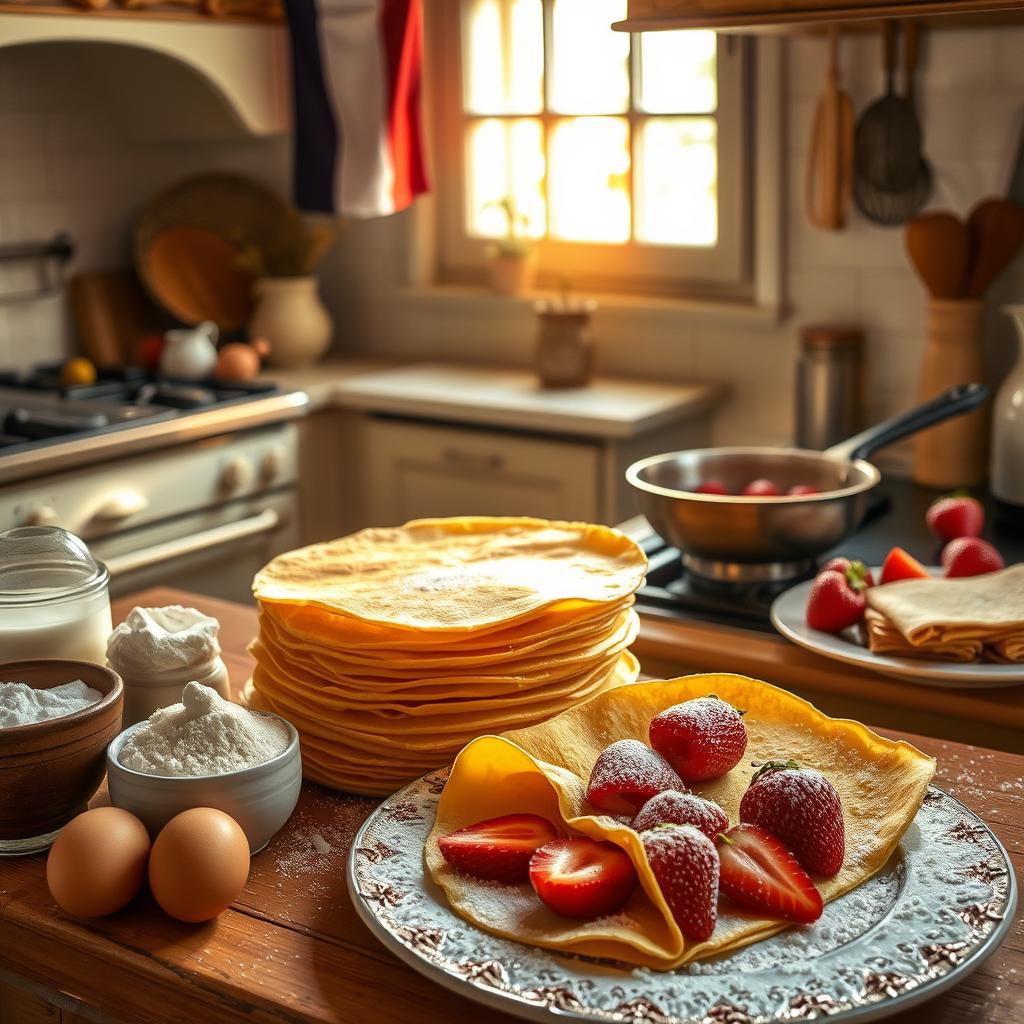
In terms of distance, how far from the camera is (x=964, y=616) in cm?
137

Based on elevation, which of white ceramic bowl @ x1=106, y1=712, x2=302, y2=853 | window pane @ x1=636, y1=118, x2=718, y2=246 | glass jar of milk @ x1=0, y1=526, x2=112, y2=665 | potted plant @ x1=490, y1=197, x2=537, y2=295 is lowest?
white ceramic bowl @ x1=106, y1=712, x2=302, y2=853

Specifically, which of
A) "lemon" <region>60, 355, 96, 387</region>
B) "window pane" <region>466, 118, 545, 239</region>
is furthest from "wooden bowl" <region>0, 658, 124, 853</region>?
"window pane" <region>466, 118, 545, 239</region>

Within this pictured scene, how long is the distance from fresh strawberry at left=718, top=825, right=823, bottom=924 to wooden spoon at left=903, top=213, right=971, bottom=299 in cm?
161

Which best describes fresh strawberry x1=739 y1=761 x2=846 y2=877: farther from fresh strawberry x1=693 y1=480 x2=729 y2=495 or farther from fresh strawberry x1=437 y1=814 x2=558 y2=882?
fresh strawberry x1=693 y1=480 x2=729 y2=495

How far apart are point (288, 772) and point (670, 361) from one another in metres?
1.99

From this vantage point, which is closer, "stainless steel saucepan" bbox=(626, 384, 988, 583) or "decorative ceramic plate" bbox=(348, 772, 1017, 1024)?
"decorative ceramic plate" bbox=(348, 772, 1017, 1024)

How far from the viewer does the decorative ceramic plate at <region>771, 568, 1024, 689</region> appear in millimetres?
1312

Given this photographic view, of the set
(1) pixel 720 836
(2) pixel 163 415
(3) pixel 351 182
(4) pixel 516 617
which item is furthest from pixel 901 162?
(1) pixel 720 836

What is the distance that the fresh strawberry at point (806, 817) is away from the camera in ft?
2.76

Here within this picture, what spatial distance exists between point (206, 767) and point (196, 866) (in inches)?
3.1

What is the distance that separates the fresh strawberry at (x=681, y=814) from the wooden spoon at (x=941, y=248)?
1608mm

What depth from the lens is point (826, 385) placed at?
2.44 metres

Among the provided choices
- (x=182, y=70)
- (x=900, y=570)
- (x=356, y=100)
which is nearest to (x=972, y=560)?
(x=900, y=570)

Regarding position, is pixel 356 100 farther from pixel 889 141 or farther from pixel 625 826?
pixel 625 826
